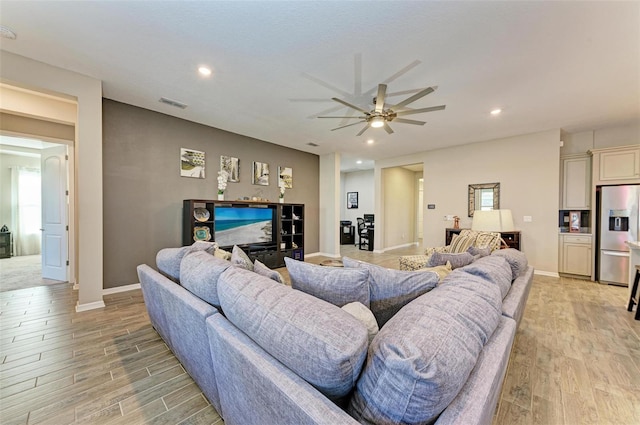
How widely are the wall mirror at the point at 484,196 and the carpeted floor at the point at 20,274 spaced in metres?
8.24

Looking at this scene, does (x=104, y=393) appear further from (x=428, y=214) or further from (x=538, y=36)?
(x=428, y=214)

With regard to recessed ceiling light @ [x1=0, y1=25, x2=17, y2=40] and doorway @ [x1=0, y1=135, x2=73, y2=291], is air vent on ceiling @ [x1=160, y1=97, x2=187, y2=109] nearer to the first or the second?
recessed ceiling light @ [x1=0, y1=25, x2=17, y2=40]

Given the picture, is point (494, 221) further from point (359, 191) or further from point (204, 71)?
point (359, 191)

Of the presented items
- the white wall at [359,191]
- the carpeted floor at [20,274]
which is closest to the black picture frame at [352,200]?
the white wall at [359,191]

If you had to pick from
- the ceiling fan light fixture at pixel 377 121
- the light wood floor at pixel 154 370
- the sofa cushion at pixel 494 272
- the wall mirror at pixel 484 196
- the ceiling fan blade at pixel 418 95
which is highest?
the ceiling fan blade at pixel 418 95

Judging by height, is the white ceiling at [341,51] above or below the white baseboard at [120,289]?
above

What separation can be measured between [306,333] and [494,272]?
1334 mm

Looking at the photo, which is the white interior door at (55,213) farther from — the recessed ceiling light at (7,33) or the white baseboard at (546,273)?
the white baseboard at (546,273)

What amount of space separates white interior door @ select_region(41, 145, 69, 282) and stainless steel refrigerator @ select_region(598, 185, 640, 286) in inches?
360

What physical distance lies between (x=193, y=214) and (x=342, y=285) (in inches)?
147

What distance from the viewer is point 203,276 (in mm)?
1555

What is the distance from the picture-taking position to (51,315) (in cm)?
292

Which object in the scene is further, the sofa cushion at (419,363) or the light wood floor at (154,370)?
the light wood floor at (154,370)

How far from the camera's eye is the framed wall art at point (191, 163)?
14.8ft
